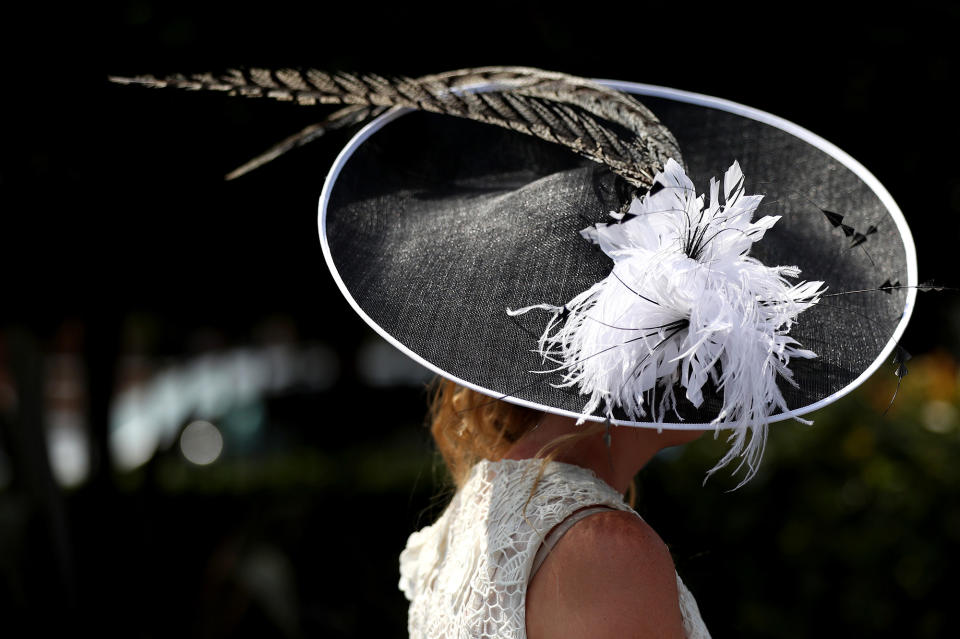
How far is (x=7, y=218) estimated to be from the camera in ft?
11.2

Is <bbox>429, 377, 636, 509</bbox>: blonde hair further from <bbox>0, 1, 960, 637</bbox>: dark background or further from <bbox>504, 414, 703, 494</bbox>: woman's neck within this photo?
<bbox>0, 1, 960, 637</bbox>: dark background

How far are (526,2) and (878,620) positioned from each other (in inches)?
115

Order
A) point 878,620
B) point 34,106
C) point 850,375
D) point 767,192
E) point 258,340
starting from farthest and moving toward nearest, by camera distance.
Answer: point 258,340 < point 878,620 < point 34,106 < point 767,192 < point 850,375

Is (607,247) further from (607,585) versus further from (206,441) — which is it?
(206,441)

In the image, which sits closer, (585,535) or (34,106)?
(585,535)

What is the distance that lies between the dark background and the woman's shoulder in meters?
1.09

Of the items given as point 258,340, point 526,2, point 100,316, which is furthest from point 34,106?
point 258,340

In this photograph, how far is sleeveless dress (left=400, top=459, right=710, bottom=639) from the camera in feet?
4.17

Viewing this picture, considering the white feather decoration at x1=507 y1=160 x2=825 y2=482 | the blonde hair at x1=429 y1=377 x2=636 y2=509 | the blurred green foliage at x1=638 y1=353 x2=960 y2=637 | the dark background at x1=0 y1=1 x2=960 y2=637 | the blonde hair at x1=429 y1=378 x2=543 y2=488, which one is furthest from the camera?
the blurred green foliage at x1=638 y1=353 x2=960 y2=637

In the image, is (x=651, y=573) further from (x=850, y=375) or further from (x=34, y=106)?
(x=34, y=106)

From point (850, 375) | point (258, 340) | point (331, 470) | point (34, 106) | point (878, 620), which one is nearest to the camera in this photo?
point (850, 375)

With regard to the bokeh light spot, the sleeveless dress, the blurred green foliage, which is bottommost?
the bokeh light spot

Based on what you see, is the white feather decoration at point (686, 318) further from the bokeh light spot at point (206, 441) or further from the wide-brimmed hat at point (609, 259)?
the bokeh light spot at point (206, 441)

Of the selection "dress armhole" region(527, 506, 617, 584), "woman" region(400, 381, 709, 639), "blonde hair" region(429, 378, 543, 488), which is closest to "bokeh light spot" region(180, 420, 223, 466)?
"blonde hair" region(429, 378, 543, 488)
